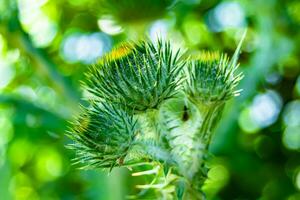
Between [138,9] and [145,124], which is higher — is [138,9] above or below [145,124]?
above

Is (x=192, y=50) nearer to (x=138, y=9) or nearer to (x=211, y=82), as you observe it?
(x=138, y=9)

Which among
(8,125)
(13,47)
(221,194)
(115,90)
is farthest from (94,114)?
(221,194)

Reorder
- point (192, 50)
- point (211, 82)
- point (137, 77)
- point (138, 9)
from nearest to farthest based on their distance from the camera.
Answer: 1. point (137, 77)
2. point (211, 82)
3. point (138, 9)
4. point (192, 50)

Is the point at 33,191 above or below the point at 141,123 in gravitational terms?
below

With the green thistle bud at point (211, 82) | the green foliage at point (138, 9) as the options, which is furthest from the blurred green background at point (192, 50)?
the green thistle bud at point (211, 82)

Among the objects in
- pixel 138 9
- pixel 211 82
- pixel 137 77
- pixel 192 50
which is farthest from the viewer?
pixel 192 50

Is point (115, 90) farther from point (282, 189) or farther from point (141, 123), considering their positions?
point (282, 189)

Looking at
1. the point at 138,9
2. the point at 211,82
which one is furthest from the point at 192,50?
the point at 211,82
